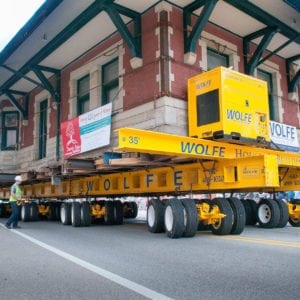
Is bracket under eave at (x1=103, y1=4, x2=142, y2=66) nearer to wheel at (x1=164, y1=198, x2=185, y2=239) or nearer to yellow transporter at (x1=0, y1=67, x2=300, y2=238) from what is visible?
yellow transporter at (x1=0, y1=67, x2=300, y2=238)

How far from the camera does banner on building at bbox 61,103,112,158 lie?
12.1 m

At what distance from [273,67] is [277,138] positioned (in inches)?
118

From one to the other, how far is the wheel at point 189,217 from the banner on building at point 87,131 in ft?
13.4

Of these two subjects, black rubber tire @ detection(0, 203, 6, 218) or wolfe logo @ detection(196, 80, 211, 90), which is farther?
black rubber tire @ detection(0, 203, 6, 218)

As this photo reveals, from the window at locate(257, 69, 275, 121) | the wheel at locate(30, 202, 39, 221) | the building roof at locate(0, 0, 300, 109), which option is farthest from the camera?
the wheel at locate(30, 202, 39, 221)

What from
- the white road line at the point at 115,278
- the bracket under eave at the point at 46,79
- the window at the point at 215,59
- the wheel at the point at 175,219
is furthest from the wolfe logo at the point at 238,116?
the bracket under eave at the point at 46,79

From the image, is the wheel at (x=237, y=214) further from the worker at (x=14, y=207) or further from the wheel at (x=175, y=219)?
the worker at (x=14, y=207)

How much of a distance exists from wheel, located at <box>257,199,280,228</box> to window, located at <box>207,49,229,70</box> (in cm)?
424

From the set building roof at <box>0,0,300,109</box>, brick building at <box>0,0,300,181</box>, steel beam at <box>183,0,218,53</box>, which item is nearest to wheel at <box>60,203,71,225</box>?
brick building at <box>0,0,300,181</box>

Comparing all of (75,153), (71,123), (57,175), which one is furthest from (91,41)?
(57,175)

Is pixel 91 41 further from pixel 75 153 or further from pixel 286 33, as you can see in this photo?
pixel 286 33

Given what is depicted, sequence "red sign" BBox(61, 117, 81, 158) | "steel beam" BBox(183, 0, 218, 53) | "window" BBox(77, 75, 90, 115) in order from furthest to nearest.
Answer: "window" BBox(77, 75, 90, 115)
"red sign" BBox(61, 117, 81, 158)
"steel beam" BBox(183, 0, 218, 53)

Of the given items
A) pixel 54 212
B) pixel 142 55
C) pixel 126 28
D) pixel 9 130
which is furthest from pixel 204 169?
pixel 9 130

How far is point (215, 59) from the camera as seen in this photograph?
1239 cm
